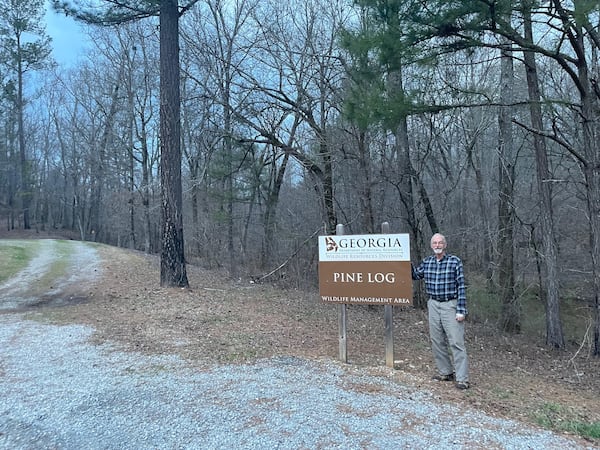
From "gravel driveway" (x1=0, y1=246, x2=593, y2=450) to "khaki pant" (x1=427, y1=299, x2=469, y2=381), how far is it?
0.55m

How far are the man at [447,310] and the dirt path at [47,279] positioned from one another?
8.09 metres

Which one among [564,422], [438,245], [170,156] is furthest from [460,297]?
[170,156]

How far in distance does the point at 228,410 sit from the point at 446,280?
2.52 metres

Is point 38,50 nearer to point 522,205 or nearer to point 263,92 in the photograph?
point 263,92

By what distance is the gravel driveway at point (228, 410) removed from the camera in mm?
3355

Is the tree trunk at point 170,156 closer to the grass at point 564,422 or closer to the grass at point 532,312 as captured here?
the grass at point 532,312

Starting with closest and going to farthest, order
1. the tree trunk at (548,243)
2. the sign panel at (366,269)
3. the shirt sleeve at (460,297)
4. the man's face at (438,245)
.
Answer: the shirt sleeve at (460,297), the man's face at (438,245), the sign panel at (366,269), the tree trunk at (548,243)

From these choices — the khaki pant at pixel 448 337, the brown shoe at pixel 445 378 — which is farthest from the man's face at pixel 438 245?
the brown shoe at pixel 445 378

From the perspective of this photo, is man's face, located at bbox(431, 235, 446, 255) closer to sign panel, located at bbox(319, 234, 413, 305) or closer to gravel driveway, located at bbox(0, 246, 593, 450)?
sign panel, located at bbox(319, 234, 413, 305)

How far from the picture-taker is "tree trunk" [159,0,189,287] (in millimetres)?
10258

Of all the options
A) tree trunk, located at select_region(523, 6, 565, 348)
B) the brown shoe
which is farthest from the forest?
the brown shoe

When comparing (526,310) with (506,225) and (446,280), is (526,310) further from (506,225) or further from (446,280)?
(446,280)

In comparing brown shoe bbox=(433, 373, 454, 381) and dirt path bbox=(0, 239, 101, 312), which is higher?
dirt path bbox=(0, 239, 101, 312)

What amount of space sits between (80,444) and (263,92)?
1215 cm
